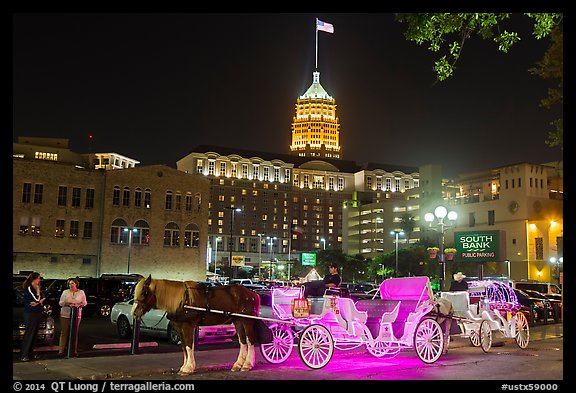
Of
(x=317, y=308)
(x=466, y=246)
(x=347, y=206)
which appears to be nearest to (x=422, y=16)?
(x=317, y=308)

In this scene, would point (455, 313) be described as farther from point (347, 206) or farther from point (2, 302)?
point (347, 206)

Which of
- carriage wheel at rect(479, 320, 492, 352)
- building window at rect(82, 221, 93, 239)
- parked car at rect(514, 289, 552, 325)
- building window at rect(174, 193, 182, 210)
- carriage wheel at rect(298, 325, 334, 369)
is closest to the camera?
carriage wheel at rect(298, 325, 334, 369)

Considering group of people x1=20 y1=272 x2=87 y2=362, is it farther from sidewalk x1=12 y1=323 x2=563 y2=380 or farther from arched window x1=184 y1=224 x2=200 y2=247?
arched window x1=184 y1=224 x2=200 y2=247


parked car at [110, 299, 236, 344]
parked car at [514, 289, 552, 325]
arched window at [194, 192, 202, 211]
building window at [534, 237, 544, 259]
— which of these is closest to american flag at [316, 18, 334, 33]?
building window at [534, 237, 544, 259]

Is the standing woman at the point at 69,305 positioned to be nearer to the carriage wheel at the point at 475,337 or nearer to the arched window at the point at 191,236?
the carriage wheel at the point at 475,337

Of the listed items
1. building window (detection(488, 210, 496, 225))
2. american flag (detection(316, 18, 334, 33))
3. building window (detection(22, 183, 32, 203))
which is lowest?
building window (detection(22, 183, 32, 203))

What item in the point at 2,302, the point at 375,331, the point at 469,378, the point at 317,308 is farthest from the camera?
the point at 317,308

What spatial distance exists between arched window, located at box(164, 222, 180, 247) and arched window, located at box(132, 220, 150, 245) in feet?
6.95

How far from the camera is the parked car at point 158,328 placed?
1827 centimetres

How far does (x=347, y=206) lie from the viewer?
577 feet

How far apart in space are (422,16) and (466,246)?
1382 cm

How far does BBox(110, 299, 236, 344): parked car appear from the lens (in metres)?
18.3

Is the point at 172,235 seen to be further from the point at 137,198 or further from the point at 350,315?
the point at 350,315

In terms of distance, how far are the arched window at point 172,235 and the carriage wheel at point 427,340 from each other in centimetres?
5281
